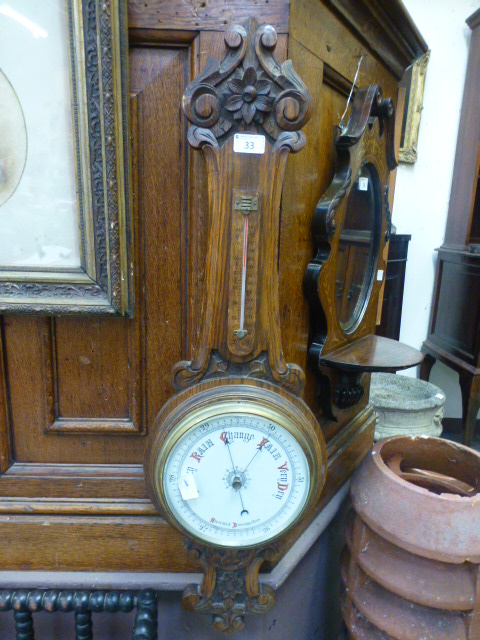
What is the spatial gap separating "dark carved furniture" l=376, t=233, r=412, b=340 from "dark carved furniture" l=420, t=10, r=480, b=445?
171 mm

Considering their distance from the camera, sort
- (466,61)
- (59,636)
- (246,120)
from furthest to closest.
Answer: (466,61) < (59,636) < (246,120)

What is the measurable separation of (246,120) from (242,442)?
421mm

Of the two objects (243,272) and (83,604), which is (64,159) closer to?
(243,272)

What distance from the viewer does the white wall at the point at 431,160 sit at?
1754mm

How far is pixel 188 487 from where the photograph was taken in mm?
614

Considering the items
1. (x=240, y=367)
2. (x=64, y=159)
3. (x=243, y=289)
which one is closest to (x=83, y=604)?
(x=240, y=367)

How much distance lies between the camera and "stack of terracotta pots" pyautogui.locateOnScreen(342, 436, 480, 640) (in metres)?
0.74

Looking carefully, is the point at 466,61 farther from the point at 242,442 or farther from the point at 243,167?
the point at 242,442

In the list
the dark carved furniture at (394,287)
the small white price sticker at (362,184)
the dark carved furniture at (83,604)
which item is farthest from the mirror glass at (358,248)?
the dark carved furniture at (394,287)

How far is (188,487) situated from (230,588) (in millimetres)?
207

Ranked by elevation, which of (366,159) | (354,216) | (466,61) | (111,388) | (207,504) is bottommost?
(207,504)

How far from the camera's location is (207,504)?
2.07 ft

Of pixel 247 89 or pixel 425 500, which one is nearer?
pixel 247 89

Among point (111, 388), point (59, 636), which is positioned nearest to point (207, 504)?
point (111, 388)
